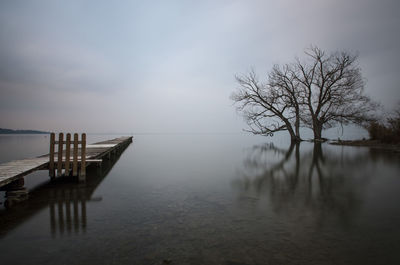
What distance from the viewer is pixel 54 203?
17.8 ft

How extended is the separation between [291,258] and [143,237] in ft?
7.41

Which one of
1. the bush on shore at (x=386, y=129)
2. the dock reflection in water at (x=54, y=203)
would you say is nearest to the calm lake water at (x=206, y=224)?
the dock reflection in water at (x=54, y=203)

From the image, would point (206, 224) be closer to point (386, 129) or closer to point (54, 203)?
point (54, 203)

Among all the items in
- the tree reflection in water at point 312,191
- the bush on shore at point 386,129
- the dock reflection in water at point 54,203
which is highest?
the bush on shore at point 386,129

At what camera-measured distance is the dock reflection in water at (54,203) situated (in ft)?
13.2

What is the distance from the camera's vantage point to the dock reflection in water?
402 cm

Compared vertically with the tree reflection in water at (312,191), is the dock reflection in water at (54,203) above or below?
below

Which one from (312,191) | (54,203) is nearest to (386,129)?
(312,191)

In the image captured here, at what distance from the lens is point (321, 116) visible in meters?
26.6

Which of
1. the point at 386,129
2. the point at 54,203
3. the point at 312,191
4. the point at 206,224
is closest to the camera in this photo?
the point at 206,224

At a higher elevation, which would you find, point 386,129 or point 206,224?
point 386,129

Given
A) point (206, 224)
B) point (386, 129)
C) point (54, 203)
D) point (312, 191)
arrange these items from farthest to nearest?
point (386, 129)
point (312, 191)
point (54, 203)
point (206, 224)

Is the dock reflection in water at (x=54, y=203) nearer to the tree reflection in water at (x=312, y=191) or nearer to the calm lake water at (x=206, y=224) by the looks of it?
the calm lake water at (x=206, y=224)

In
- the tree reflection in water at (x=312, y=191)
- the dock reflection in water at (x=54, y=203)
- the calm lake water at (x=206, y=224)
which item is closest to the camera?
the calm lake water at (x=206, y=224)
